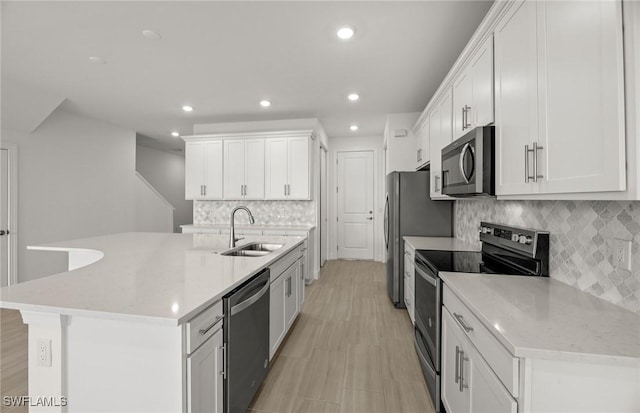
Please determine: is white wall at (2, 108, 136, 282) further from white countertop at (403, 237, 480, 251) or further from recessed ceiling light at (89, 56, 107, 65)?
white countertop at (403, 237, 480, 251)

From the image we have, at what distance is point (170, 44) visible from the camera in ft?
8.27

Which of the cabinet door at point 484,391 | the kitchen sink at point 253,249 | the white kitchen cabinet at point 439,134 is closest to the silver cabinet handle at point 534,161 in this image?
the cabinet door at point 484,391

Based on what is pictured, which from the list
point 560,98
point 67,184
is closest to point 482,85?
point 560,98

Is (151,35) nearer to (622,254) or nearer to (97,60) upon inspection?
(97,60)

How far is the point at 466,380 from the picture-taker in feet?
4.22

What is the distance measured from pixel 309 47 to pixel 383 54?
28.0 inches

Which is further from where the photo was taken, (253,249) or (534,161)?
(253,249)

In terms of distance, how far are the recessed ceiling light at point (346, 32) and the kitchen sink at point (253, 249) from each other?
192 cm

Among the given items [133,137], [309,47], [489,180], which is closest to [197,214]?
[133,137]

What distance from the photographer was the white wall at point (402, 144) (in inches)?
173

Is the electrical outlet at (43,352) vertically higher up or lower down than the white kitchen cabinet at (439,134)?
lower down

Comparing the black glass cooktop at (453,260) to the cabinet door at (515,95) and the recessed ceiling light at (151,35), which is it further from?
the recessed ceiling light at (151,35)

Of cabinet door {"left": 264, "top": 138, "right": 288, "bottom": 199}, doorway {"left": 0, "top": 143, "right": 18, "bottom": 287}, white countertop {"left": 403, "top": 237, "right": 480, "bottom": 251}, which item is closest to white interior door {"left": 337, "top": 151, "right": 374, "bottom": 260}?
cabinet door {"left": 264, "top": 138, "right": 288, "bottom": 199}

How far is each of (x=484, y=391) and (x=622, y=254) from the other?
79 centimetres
